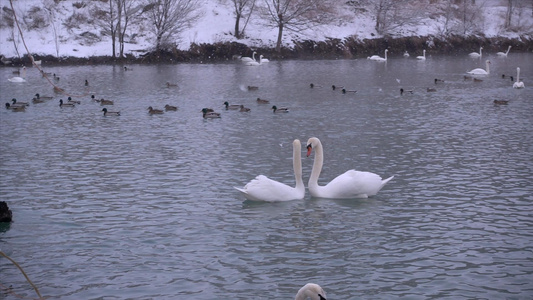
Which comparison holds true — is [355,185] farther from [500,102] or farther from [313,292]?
[500,102]

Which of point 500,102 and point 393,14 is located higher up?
point 393,14

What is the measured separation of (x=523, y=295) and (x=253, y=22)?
57.1m

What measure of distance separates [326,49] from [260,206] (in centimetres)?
4918

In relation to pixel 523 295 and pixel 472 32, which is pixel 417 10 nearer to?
pixel 472 32

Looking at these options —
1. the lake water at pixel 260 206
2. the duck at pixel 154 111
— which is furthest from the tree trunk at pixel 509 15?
the duck at pixel 154 111

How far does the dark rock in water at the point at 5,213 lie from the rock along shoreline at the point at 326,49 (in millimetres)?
38283

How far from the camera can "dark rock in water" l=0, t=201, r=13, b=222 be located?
413 inches

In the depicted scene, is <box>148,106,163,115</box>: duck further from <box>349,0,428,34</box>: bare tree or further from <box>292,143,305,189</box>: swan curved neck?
<box>349,0,428,34</box>: bare tree

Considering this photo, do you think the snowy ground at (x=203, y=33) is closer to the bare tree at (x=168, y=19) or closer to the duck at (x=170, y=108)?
the bare tree at (x=168, y=19)

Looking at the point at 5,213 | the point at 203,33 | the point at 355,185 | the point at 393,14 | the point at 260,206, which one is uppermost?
the point at 393,14

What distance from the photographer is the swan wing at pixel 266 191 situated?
12.0m

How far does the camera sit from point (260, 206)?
12.0 meters

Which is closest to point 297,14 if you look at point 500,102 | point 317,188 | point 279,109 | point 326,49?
point 326,49

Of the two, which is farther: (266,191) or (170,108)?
(170,108)
